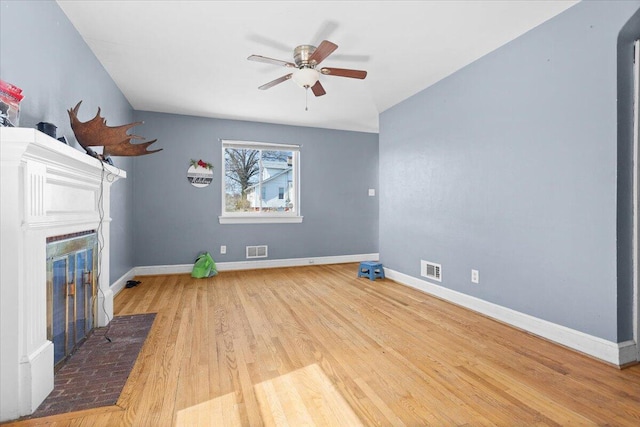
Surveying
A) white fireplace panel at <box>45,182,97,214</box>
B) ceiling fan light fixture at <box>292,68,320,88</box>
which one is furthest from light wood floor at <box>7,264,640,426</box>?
ceiling fan light fixture at <box>292,68,320,88</box>

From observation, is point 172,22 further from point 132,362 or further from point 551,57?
point 551,57

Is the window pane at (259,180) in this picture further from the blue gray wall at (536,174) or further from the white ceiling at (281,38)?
the blue gray wall at (536,174)

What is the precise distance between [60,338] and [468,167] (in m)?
3.57

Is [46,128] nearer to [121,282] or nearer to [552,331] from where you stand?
[121,282]

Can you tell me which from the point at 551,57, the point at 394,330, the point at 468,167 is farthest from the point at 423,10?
the point at 394,330

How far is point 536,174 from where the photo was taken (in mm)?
2479

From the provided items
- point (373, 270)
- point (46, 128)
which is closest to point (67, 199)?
point (46, 128)

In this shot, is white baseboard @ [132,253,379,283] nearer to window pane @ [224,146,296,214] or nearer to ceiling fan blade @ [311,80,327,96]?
window pane @ [224,146,296,214]

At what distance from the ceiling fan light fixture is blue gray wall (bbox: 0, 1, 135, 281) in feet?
5.67

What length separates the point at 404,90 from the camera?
12.5 feet

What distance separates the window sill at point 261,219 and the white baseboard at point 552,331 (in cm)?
265

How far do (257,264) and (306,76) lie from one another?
10.9ft

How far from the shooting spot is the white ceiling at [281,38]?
2.24 meters

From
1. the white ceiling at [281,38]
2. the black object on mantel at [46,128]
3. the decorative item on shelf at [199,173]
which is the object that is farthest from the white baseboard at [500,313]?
the white ceiling at [281,38]
